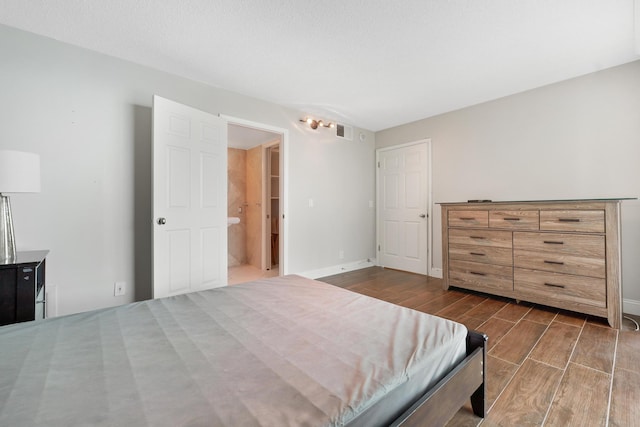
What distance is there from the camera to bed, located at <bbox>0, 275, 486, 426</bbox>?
28.4 inches

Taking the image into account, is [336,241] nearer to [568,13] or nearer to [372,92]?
[372,92]

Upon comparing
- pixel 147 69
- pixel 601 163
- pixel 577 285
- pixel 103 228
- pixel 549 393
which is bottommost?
pixel 549 393

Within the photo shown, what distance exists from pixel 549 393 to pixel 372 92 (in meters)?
3.07

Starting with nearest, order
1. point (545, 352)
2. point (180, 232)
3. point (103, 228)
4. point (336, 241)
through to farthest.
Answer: point (545, 352)
point (103, 228)
point (180, 232)
point (336, 241)

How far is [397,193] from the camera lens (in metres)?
4.56

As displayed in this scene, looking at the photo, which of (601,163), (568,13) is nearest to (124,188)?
(568,13)

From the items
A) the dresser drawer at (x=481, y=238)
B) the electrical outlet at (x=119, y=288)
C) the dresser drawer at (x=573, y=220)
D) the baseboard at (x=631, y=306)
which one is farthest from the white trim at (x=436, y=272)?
the electrical outlet at (x=119, y=288)

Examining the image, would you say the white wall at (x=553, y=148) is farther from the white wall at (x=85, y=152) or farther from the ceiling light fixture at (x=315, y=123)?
the white wall at (x=85, y=152)

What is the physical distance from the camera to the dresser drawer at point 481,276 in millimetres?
2936

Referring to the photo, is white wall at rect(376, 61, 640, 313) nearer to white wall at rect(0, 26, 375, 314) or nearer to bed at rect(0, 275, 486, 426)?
bed at rect(0, 275, 486, 426)

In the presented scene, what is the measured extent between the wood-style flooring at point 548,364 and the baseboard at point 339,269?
1271 millimetres

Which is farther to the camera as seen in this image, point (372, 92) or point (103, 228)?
point (372, 92)

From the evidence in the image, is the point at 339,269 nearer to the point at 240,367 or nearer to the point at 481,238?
the point at 481,238

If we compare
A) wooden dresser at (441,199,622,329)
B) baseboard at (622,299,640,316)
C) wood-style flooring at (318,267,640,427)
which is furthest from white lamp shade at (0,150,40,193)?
baseboard at (622,299,640,316)
